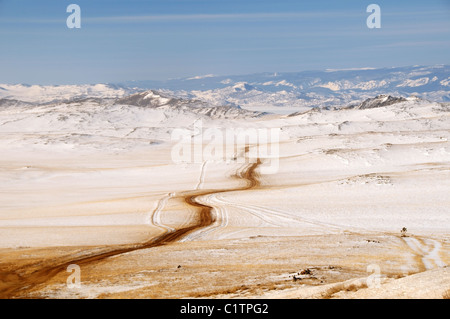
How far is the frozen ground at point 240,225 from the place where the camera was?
17016 millimetres

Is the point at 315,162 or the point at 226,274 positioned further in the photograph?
the point at 315,162

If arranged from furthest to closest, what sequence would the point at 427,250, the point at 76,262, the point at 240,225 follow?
1. the point at 240,225
2. the point at 427,250
3. the point at 76,262

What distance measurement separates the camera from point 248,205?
1574 inches

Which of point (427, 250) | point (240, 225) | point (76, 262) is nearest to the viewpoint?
point (76, 262)

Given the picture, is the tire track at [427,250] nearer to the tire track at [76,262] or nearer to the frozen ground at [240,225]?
the frozen ground at [240,225]

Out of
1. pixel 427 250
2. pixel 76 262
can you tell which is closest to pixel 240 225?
pixel 427 250

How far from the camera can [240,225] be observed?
32812 mm

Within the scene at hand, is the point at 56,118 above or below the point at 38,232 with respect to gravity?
above

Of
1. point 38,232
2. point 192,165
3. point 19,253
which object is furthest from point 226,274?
point 192,165

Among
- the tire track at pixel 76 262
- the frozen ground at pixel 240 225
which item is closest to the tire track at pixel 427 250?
the frozen ground at pixel 240 225

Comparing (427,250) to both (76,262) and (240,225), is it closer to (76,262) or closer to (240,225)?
(240,225)
